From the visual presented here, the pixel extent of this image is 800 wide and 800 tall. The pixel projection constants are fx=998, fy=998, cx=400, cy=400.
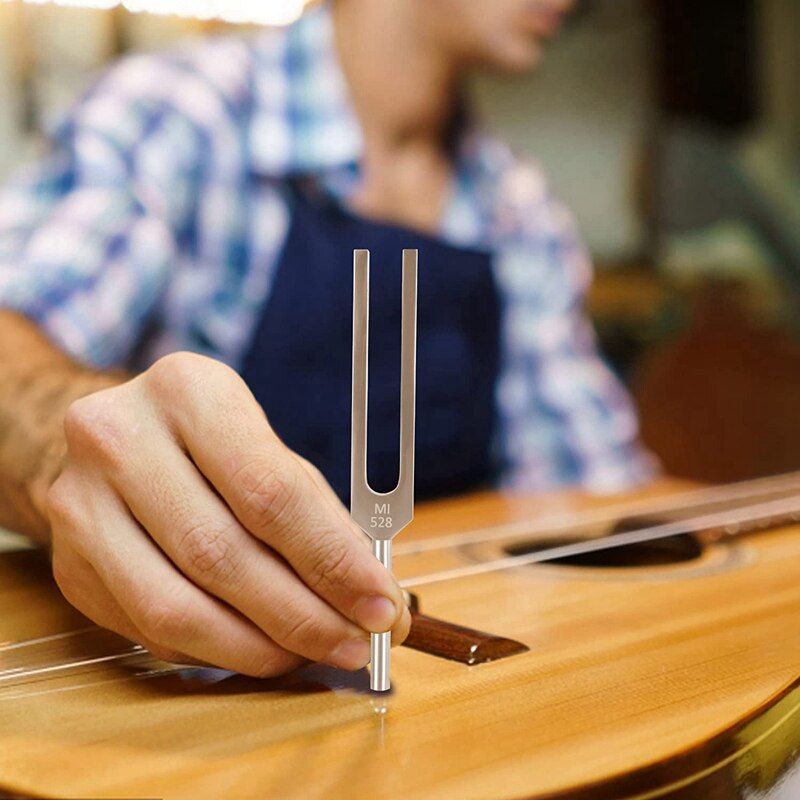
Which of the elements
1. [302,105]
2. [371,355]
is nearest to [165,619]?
[371,355]

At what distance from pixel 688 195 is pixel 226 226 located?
1.49 meters

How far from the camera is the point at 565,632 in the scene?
2.37 feet

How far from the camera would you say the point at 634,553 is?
99 cm

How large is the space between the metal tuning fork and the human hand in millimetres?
14

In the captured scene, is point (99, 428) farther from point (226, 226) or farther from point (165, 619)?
point (226, 226)

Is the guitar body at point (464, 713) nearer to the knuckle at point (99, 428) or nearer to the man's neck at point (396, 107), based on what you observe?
the knuckle at point (99, 428)

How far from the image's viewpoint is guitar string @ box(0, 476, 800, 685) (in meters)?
0.64

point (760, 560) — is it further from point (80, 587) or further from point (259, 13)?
point (259, 13)

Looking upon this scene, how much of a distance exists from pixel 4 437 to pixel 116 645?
1.13 ft

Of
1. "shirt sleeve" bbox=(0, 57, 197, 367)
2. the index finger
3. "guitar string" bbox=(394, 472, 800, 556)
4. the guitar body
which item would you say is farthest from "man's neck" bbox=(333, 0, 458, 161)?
the index finger

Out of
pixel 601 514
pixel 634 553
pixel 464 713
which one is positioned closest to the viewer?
pixel 464 713

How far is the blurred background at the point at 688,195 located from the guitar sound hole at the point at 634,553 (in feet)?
4.42

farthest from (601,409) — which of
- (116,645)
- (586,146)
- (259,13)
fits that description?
(116,645)

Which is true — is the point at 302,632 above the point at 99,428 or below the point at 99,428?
below
